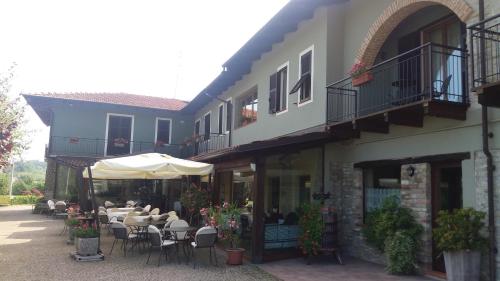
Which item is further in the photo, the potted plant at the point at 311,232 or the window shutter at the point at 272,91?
the window shutter at the point at 272,91

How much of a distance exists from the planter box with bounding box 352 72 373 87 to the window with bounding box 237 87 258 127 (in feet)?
20.0

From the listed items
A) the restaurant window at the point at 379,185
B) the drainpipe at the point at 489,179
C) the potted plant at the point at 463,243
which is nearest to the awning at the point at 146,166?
the restaurant window at the point at 379,185

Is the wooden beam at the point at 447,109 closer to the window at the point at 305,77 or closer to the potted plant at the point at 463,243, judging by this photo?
the potted plant at the point at 463,243

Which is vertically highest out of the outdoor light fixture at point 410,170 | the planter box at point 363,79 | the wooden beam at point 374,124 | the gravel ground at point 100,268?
the planter box at point 363,79

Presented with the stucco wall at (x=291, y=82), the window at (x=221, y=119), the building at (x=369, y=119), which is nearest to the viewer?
the building at (x=369, y=119)

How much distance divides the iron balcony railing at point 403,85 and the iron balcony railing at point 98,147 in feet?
45.1

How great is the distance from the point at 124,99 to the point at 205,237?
1815 centimetres

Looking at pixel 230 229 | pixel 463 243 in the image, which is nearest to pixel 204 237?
pixel 230 229

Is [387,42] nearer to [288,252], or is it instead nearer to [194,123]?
[288,252]

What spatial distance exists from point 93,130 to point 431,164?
19.8 m

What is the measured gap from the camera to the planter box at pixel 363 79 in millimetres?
8797

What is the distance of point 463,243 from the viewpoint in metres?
6.33

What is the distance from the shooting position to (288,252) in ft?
31.1

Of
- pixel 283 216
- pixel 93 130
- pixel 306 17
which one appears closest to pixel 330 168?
pixel 283 216
